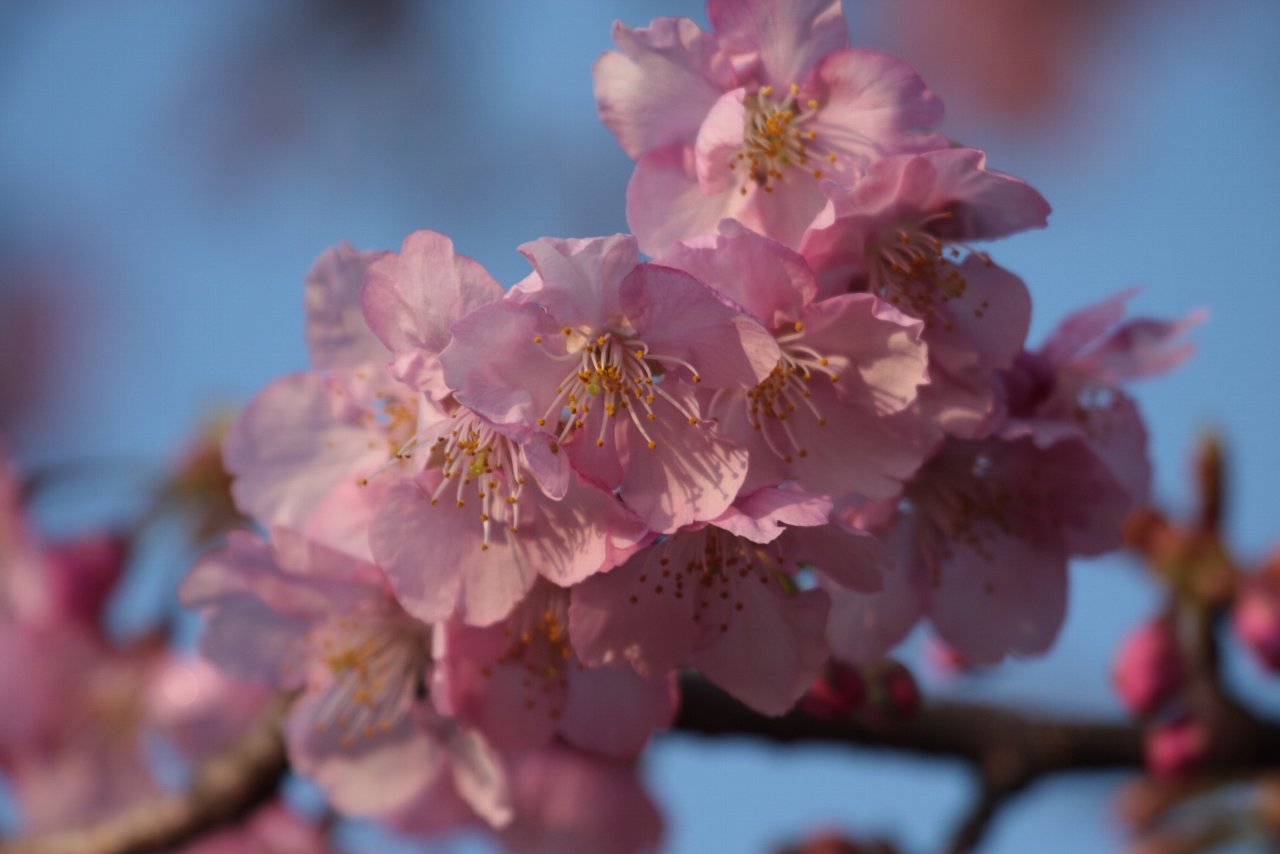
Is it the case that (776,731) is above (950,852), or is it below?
above

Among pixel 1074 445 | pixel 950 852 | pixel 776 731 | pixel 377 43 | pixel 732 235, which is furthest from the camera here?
pixel 377 43

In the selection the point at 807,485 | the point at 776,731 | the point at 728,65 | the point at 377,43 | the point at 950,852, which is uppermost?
the point at 728,65

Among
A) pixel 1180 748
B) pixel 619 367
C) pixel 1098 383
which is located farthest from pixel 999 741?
pixel 619 367

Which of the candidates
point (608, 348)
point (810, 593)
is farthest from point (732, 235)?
point (810, 593)

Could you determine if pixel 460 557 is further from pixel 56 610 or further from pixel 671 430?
pixel 56 610

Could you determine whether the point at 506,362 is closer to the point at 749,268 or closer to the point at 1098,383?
the point at 749,268

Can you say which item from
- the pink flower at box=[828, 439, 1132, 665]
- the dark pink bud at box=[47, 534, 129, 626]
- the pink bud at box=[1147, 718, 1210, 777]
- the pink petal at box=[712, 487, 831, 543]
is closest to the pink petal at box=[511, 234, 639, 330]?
the pink petal at box=[712, 487, 831, 543]
